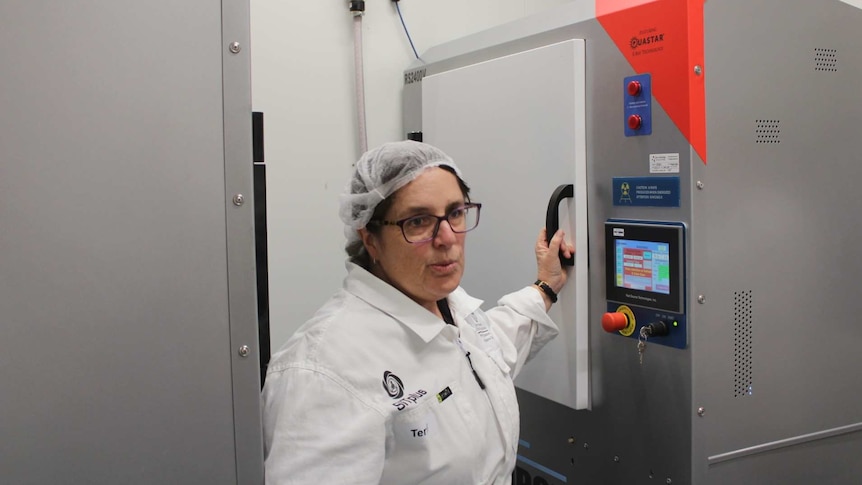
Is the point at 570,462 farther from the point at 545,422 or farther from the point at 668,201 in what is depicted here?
the point at 668,201

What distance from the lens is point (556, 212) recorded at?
1629 millimetres

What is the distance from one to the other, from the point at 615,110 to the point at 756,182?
34 cm

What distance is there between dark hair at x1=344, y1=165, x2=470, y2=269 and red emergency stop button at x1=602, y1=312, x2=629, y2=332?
0.41 metres

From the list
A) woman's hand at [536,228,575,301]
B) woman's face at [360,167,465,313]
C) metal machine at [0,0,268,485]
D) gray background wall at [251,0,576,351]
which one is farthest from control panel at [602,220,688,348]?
gray background wall at [251,0,576,351]

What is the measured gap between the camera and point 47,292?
856 mm

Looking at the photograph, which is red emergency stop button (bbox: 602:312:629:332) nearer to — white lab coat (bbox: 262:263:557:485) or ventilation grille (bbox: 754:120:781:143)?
white lab coat (bbox: 262:263:557:485)

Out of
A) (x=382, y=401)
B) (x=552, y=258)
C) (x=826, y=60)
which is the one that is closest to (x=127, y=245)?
(x=382, y=401)

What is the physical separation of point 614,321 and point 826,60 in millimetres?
786

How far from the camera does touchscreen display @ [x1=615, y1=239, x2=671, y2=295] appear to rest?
145cm

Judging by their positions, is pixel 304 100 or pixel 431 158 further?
pixel 304 100

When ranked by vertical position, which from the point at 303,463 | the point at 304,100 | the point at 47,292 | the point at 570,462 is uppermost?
the point at 304,100

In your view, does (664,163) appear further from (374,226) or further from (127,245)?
(127,245)

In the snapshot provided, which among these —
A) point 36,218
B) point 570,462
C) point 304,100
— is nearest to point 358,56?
point 304,100

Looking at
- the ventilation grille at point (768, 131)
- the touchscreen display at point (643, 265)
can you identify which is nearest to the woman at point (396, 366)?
the touchscreen display at point (643, 265)
